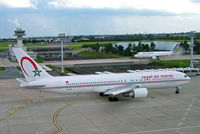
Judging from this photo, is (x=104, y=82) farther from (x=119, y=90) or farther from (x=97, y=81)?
(x=119, y=90)

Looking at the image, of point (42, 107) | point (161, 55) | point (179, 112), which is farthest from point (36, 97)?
point (161, 55)

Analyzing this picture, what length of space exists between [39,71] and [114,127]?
1419 cm

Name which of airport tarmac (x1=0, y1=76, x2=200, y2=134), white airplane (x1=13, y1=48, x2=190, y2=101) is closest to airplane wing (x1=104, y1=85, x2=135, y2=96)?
white airplane (x1=13, y1=48, x2=190, y2=101)

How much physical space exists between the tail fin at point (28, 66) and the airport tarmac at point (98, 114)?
394 centimetres

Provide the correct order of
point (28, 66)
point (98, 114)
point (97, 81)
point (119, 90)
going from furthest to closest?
point (97, 81) → point (119, 90) → point (28, 66) → point (98, 114)

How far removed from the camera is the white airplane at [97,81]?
32094mm

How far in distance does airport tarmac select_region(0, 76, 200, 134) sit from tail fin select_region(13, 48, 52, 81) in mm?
3938

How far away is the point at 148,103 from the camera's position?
108 ft

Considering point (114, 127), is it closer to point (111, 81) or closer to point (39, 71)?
point (111, 81)

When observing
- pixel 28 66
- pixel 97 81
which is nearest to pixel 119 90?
pixel 97 81

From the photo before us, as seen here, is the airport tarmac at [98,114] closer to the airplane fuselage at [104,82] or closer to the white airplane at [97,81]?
the white airplane at [97,81]

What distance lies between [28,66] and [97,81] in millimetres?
9725

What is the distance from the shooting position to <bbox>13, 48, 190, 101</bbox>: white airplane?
32.1 m

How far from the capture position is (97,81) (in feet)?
113
